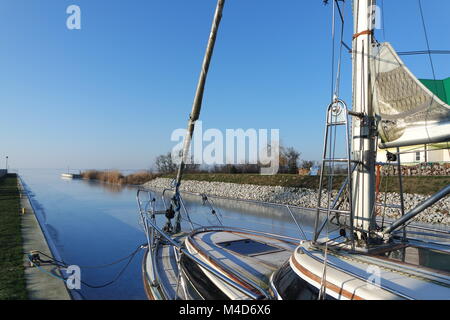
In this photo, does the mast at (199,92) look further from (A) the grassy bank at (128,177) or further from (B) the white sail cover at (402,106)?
(A) the grassy bank at (128,177)

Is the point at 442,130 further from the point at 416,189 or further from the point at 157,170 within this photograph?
the point at 157,170

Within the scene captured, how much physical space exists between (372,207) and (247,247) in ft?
6.77

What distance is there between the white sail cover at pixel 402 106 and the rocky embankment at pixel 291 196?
176 centimetres

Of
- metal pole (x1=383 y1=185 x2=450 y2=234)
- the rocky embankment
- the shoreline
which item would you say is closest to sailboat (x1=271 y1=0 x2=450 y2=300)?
metal pole (x1=383 y1=185 x2=450 y2=234)

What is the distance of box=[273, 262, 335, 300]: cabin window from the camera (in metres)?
2.64

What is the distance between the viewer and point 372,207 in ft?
11.1

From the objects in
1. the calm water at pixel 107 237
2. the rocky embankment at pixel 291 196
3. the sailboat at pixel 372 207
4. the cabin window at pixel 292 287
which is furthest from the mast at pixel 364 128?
the calm water at pixel 107 237

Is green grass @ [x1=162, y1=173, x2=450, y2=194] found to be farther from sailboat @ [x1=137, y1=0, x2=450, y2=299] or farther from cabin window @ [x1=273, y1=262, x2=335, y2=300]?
cabin window @ [x1=273, y1=262, x2=335, y2=300]

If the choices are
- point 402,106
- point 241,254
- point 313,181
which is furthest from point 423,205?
point 313,181

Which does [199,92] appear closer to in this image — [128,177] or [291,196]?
[291,196]

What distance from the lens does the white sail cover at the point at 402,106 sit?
2787 millimetres
